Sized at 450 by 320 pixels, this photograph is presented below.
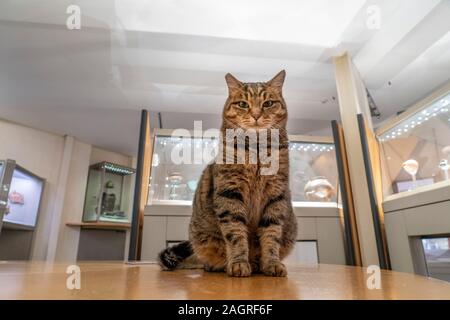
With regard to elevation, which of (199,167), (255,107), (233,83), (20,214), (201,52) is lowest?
(20,214)

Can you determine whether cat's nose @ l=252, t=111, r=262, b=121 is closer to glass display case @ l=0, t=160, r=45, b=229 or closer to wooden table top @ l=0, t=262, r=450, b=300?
wooden table top @ l=0, t=262, r=450, b=300

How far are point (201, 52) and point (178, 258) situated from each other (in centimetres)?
192

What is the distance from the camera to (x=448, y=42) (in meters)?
2.16

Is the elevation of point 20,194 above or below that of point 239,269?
above

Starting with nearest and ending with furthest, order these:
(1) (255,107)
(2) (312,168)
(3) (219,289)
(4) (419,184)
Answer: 1. (3) (219,289)
2. (1) (255,107)
3. (4) (419,184)
4. (2) (312,168)

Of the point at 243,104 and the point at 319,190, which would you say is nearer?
the point at 243,104

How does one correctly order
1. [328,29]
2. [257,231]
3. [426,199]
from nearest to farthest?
[257,231], [426,199], [328,29]

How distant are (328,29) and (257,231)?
1941 millimetres

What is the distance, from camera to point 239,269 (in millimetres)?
604

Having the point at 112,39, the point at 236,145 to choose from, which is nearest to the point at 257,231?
the point at 236,145

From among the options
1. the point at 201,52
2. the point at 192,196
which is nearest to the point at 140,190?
the point at 192,196

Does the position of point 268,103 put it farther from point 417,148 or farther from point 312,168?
point 312,168

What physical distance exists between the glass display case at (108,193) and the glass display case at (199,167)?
2.20 metres

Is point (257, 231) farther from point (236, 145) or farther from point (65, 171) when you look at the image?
point (65, 171)
